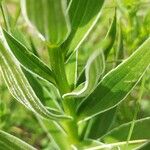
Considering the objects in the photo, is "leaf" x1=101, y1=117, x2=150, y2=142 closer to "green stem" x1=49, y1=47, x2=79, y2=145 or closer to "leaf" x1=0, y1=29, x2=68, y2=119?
"green stem" x1=49, y1=47, x2=79, y2=145

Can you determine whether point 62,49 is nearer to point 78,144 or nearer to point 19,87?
point 19,87

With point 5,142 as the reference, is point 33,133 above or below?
below

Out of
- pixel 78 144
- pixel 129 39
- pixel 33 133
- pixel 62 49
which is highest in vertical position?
pixel 62 49

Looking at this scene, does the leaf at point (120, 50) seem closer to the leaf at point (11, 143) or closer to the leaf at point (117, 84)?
the leaf at point (117, 84)

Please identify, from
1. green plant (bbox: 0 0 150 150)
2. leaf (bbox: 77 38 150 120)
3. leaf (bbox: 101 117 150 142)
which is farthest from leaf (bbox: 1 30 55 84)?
leaf (bbox: 101 117 150 142)

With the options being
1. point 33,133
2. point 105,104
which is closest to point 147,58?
point 105,104

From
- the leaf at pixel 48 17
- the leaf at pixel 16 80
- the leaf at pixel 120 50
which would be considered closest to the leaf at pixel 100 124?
the leaf at pixel 120 50
